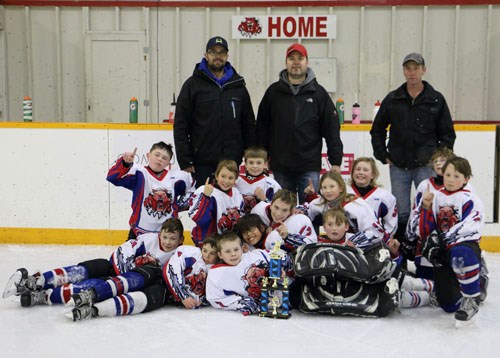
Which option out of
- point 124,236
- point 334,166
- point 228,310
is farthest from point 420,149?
point 124,236

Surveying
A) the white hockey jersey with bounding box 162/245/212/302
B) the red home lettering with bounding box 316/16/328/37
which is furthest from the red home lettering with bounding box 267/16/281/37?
the white hockey jersey with bounding box 162/245/212/302

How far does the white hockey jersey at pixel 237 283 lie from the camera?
329 centimetres

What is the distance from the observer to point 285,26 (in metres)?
7.57

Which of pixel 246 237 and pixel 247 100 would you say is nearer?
pixel 246 237

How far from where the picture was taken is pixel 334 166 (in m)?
3.96

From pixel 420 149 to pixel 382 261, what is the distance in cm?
115

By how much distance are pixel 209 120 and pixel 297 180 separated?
66 centimetres

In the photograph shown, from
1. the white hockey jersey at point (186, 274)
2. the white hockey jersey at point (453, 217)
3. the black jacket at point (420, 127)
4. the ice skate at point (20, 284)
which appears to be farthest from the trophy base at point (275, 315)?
the black jacket at point (420, 127)

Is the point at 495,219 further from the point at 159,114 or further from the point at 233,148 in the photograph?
the point at 159,114

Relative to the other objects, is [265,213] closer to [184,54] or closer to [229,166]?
[229,166]

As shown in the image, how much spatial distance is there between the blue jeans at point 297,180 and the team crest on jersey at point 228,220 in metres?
0.46

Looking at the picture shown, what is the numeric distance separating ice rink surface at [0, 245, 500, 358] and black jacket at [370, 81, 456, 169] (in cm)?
108

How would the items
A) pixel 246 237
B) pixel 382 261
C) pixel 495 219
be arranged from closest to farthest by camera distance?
pixel 382 261, pixel 246 237, pixel 495 219

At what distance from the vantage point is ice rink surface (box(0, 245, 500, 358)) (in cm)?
269
